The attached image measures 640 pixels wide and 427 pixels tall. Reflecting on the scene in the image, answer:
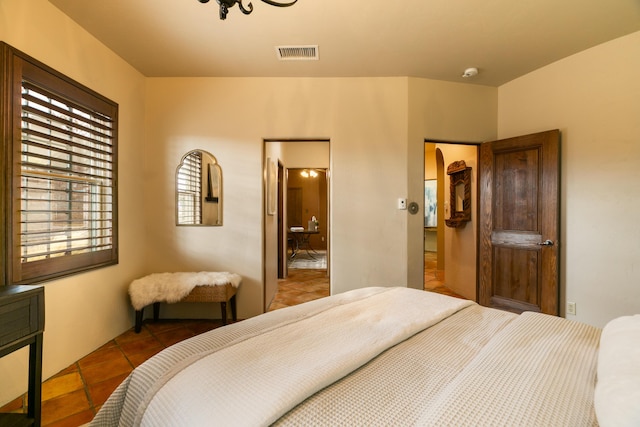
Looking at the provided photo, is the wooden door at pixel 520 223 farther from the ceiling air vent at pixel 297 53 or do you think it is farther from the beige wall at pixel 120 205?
the beige wall at pixel 120 205

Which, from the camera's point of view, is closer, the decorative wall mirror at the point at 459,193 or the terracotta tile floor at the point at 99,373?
the terracotta tile floor at the point at 99,373

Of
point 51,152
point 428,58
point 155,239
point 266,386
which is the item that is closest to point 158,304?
point 155,239

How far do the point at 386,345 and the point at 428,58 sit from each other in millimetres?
2615

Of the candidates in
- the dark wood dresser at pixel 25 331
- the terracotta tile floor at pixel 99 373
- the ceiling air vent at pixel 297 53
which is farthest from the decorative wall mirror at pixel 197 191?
the dark wood dresser at pixel 25 331

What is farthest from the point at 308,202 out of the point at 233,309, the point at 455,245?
the point at 233,309

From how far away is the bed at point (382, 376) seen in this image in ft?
2.24

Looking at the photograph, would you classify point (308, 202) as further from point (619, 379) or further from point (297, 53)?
point (619, 379)

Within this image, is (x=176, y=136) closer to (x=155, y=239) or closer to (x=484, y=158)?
(x=155, y=239)

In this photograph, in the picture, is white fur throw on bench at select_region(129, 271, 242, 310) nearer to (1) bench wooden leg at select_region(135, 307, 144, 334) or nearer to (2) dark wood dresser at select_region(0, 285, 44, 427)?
(1) bench wooden leg at select_region(135, 307, 144, 334)

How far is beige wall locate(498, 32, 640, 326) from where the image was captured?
233 centimetres

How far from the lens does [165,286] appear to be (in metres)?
2.64

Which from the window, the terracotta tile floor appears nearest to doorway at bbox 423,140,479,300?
the terracotta tile floor

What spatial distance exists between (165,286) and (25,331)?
1271mm

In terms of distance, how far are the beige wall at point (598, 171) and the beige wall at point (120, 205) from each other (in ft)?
13.3
